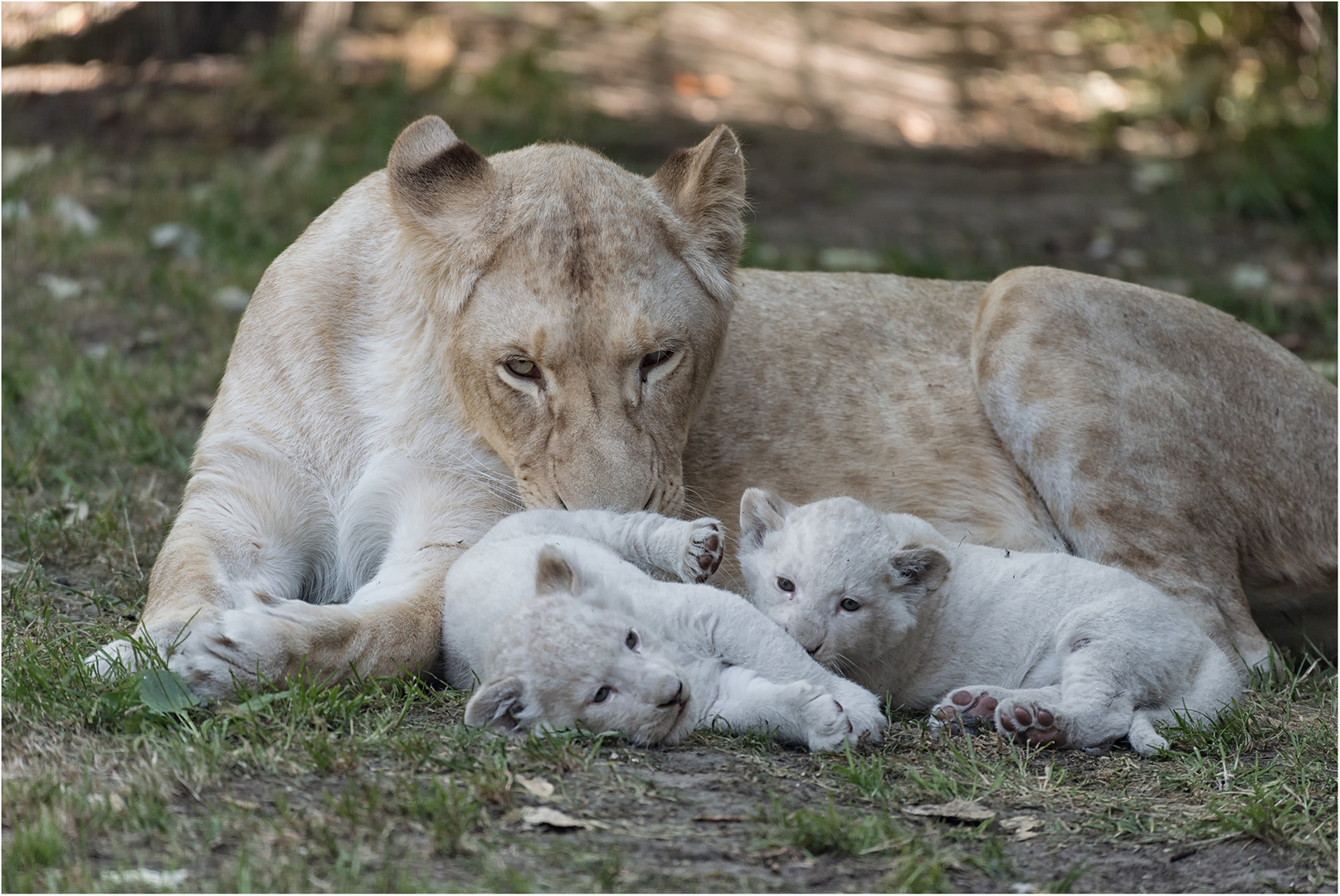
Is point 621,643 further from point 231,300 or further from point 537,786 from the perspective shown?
point 231,300

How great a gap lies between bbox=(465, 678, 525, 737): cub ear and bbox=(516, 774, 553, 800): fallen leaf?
210 mm

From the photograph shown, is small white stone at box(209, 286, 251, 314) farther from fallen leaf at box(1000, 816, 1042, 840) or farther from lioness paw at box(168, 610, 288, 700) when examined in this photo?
fallen leaf at box(1000, 816, 1042, 840)

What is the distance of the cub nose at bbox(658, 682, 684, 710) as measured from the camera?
305 cm

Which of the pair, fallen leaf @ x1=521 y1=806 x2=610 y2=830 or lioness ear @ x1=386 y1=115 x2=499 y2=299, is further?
lioness ear @ x1=386 y1=115 x2=499 y2=299

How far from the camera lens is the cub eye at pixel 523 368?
366cm

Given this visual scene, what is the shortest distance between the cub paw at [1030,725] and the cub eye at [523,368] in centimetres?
144

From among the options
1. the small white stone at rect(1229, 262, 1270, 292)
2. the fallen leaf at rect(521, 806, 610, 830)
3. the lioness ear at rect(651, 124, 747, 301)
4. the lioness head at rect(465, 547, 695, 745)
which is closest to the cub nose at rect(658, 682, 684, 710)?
the lioness head at rect(465, 547, 695, 745)

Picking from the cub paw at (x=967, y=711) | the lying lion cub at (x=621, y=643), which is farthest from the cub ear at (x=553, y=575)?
the cub paw at (x=967, y=711)

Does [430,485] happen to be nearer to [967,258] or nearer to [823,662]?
[823,662]

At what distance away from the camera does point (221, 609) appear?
3.46 m

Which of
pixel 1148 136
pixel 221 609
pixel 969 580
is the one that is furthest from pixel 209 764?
pixel 1148 136

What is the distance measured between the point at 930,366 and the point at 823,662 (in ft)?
5.40

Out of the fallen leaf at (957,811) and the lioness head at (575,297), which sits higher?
the lioness head at (575,297)

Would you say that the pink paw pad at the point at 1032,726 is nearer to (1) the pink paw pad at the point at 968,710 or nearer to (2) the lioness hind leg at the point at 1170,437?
(1) the pink paw pad at the point at 968,710
